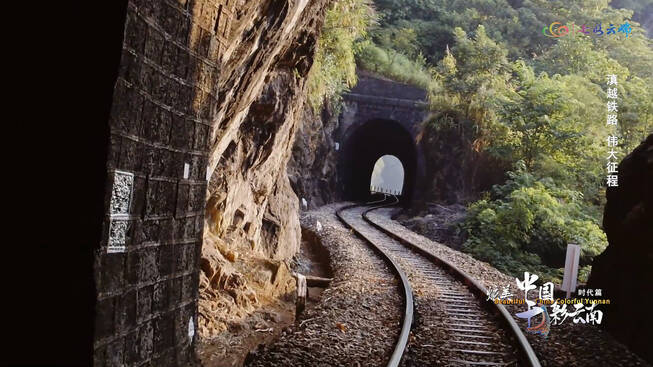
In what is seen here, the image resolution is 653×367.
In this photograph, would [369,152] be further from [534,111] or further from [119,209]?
[119,209]

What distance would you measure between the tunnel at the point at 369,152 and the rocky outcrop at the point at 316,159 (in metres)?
1.74

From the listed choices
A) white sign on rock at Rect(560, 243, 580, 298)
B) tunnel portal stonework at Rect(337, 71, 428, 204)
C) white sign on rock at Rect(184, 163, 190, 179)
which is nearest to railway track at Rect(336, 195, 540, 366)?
white sign on rock at Rect(560, 243, 580, 298)

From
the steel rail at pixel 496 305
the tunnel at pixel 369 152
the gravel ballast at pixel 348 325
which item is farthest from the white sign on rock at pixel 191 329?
the tunnel at pixel 369 152

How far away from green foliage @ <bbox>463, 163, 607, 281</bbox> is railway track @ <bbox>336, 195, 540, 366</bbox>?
4799 millimetres

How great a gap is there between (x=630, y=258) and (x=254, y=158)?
655 cm

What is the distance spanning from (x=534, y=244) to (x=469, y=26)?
19.5 metres

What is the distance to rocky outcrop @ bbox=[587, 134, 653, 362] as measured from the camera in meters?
5.64

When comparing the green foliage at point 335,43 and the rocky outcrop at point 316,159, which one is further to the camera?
the rocky outcrop at point 316,159

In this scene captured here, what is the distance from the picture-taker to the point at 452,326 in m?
6.08

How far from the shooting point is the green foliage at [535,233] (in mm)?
13236

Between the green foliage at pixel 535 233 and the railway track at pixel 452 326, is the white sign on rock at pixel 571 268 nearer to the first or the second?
the railway track at pixel 452 326

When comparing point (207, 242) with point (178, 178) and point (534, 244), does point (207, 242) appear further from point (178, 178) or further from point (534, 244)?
point (534, 244)

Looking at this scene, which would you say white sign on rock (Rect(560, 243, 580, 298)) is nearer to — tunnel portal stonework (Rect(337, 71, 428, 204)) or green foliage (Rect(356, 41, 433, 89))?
tunnel portal stonework (Rect(337, 71, 428, 204))

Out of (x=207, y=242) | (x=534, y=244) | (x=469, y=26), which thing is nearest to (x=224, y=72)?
(x=207, y=242)
